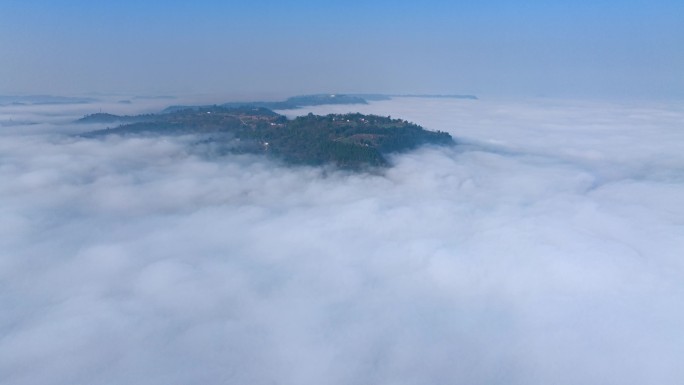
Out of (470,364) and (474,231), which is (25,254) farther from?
(474,231)

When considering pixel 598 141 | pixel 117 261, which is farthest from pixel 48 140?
pixel 598 141

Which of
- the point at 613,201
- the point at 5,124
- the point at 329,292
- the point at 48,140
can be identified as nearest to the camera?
the point at 329,292

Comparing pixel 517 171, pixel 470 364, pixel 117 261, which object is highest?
pixel 517 171

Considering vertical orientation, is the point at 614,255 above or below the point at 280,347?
above

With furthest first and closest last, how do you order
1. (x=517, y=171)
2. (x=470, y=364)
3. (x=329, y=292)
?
(x=517, y=171)
(x=329, y=292)
(x=470, y=364)

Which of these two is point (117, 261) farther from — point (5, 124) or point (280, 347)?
point (5, 124)

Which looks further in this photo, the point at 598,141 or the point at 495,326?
the point at 598,141
